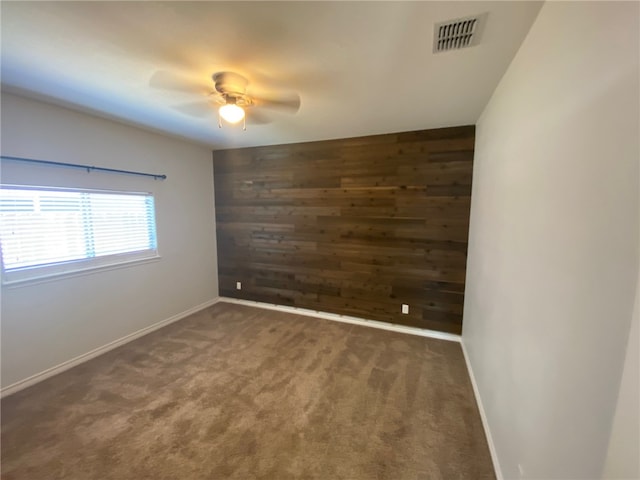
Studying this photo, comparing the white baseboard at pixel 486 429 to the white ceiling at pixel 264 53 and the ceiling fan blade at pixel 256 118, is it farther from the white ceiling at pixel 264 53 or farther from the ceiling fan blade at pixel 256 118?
the ceiling fan blade at pixel 256 118

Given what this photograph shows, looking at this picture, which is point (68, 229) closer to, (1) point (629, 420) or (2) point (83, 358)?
(2) point (83, 358)

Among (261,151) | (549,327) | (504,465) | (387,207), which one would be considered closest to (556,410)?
(549,327)

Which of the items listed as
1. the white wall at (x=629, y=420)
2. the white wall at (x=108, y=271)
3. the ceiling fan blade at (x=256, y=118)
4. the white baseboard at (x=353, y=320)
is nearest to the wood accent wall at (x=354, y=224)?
the white baseboard at (x=353, y=320)

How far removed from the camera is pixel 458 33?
135 centimetres

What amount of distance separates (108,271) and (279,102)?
265cm

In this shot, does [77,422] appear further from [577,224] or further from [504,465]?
[577,224]

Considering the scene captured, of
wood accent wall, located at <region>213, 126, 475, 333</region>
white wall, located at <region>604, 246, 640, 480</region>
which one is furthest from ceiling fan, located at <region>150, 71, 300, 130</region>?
white wall, located at <region>604, 246, 640, 480</region>

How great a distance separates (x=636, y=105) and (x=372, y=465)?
2041mm

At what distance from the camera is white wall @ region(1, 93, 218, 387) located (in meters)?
2.25

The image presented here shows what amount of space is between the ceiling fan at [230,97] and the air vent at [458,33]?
96 cm

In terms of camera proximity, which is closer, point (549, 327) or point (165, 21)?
point (549, 327)

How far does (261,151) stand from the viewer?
392cm

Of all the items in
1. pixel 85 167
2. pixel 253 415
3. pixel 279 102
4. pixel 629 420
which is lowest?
pixel 253 415

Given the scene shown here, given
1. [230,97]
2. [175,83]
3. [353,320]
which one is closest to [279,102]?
[230,97]
